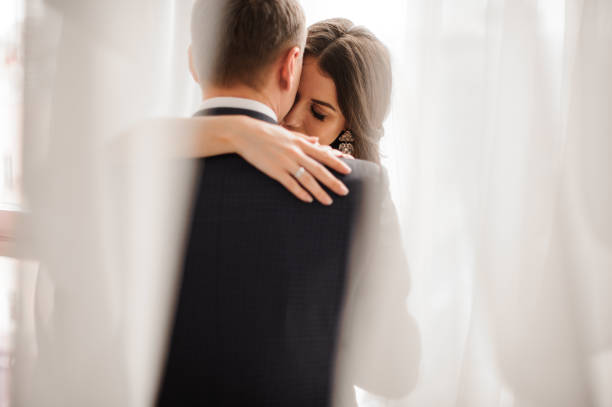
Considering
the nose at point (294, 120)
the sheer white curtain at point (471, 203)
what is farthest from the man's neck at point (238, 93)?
the nose at point (294, 120)

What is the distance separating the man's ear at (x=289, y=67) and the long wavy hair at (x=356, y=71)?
1.23 ft

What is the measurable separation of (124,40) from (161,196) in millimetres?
285

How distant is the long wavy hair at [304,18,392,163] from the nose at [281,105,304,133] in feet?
0.39

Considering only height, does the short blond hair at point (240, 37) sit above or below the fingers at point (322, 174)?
above

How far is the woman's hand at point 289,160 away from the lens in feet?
2.15

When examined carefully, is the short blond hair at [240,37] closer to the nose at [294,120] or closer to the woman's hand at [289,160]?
the woman's hand at [289,160]

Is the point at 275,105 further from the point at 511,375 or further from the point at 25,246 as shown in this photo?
the point at 511,375

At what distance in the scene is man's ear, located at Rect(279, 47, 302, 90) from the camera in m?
0.73

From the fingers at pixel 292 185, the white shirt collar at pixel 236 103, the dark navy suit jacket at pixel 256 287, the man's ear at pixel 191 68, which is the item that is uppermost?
the man's ear at pixel 191 68

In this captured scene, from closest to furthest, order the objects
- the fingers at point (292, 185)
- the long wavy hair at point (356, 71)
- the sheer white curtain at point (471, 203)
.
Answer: the fingers at point (292, 185) → the sheer white curtain at point (471, 203) → the long wavy hair at point (356, 71)

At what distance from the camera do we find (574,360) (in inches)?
33.8

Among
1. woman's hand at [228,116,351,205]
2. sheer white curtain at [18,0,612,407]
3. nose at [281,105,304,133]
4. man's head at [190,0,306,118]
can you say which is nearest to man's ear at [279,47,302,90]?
man's head at [190,0,306,118]

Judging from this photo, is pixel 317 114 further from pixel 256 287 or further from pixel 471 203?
pixel 256 287

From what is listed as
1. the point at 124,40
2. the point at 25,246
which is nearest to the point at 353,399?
the point at 25,246
